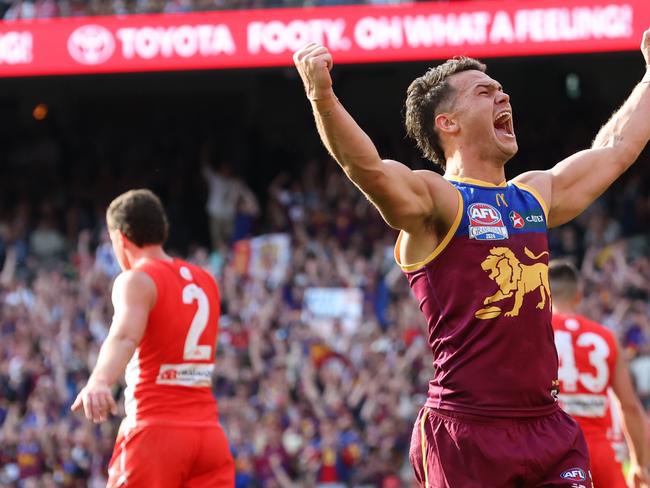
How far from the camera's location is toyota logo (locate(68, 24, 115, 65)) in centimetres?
1669

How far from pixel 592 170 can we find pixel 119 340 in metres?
2.35

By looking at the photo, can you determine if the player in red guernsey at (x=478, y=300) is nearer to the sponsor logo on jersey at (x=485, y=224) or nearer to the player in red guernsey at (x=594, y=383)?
the sponsor logo on jersey at (x=485, y=224)

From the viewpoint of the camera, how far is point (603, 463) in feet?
23.2

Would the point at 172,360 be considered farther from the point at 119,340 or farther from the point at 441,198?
the point at 441,198

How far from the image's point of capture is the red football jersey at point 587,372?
7.05 meters

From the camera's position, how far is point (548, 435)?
4547mm

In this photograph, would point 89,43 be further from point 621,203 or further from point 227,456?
point 227,456

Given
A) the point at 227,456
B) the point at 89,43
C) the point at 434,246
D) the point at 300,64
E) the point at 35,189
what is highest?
the point at 89,43

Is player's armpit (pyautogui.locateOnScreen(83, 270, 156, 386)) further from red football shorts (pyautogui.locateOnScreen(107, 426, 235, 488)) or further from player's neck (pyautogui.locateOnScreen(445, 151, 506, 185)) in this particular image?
player's neck (pyautogui.locateOnScreen(445, 151, 506, 185))

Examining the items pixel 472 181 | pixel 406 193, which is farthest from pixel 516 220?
pixel 406 193

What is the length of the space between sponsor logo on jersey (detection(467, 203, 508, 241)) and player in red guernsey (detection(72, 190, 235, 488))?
213cm

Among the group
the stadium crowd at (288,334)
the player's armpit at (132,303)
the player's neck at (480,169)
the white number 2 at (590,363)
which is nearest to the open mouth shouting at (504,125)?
the player's neck at (480,169)

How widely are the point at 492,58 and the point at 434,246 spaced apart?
12.7 m

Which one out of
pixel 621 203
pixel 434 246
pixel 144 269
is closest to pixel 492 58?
pixel 621 203
